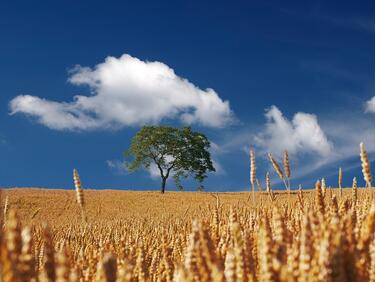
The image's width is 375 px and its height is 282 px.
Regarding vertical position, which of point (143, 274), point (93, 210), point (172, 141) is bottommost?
point (143, 274)

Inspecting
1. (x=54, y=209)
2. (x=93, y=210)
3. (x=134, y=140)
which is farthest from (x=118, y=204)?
(x=134, y=140)

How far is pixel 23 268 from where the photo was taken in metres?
1.09

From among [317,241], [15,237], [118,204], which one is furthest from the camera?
[118,204]

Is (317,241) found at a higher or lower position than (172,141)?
lower

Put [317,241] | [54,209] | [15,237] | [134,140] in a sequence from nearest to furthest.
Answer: [15,237] < [317,241] < [54,209] < [134,140]

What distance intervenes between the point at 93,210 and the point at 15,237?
139 ft

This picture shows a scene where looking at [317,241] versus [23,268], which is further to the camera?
[317,241]

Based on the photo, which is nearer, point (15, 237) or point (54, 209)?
point (15, 237)

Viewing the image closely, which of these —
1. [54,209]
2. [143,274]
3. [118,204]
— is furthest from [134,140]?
[143,274]

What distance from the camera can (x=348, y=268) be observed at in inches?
47.3

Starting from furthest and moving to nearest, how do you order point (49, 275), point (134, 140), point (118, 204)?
1. point (134, 140)
2. point (118, 204)
3. point (49, 275)

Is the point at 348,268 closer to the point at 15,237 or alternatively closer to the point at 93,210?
the point at 15,237

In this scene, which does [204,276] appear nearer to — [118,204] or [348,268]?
[348,268]

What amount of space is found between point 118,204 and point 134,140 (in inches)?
883
